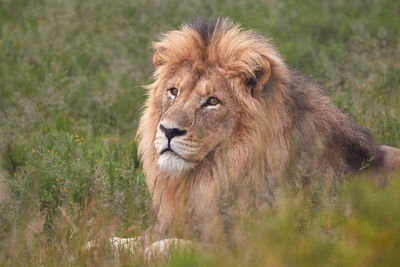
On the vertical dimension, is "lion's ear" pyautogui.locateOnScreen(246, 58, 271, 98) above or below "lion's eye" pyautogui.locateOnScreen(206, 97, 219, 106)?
above

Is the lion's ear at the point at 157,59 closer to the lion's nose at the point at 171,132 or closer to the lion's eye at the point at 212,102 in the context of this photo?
the lion's eye at the point at 212,102

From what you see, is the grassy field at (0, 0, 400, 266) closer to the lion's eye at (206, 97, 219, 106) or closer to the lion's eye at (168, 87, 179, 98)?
the lion's eye at (168, 87, 179, 98)

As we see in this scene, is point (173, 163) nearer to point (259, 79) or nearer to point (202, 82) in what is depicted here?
point (202, 82)

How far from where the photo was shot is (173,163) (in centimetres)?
448

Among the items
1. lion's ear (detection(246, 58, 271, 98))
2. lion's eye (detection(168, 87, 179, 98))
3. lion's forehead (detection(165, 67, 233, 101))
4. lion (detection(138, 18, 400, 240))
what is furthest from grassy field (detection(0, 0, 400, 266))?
lion's ear (detection(246, 58, 271, 98))

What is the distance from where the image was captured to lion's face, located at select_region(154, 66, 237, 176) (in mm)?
4457

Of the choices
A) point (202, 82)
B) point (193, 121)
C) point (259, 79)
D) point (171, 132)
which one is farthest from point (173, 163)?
point (259, 79)

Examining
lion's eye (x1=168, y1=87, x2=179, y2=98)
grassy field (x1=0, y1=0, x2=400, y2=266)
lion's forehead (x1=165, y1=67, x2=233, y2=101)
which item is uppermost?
lion's forehead (x1=165, y1=67, x2=233, y2=101)

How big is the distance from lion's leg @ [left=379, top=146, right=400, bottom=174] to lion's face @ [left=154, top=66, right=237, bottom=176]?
4.73 feet

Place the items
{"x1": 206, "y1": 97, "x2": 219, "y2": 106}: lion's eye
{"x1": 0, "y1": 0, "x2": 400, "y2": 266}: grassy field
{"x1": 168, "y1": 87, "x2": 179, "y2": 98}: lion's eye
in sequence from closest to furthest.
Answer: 1. {"x1": 0, "y1": 0, "x2": 400, "y2": 266}: grassy field
2. {"x1": 206, "y1": 97, "x2": 219, "y2": 106}: lion's eye
3. {"x1": 168, "y1": 87, "x2": 179, "y2": 98}: lion's eye

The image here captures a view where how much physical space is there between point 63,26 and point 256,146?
6.16m

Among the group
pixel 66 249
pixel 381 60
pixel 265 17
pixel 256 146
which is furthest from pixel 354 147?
pixel 265 17

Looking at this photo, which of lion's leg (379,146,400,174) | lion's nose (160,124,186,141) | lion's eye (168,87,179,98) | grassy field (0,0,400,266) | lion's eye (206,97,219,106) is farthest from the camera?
lion's leg (379,146,400,174)

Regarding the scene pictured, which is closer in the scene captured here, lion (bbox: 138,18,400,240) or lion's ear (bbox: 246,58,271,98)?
lion (bbox: 138,18,400,240)
